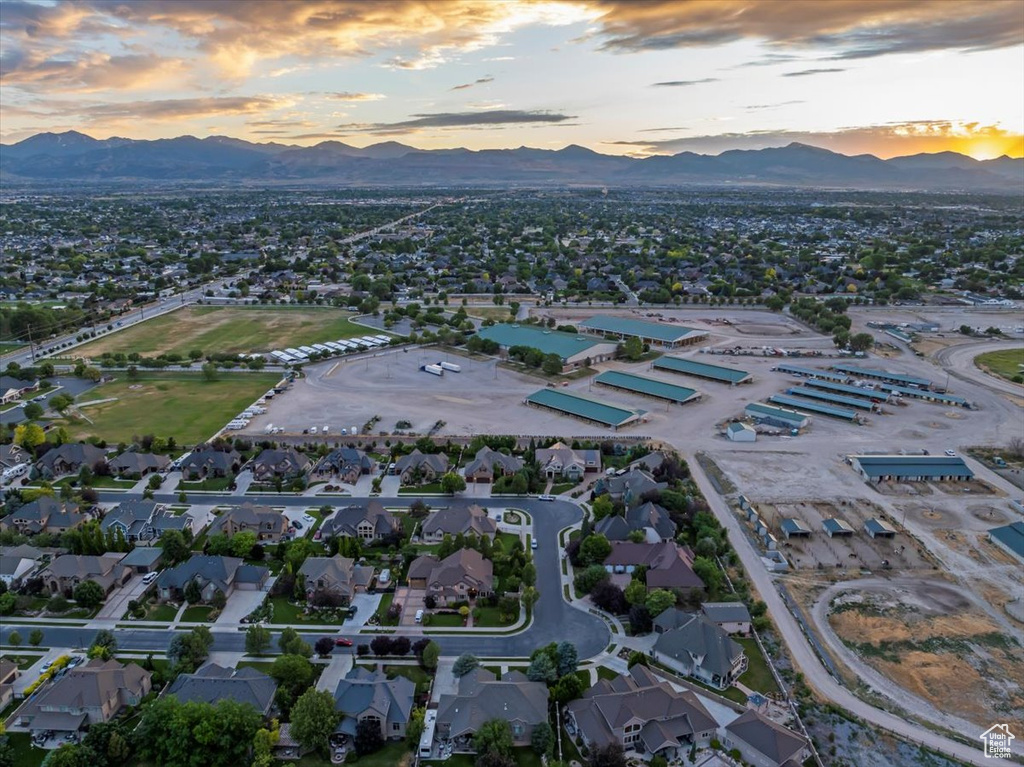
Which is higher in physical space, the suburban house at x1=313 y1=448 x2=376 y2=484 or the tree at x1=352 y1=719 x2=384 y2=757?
the suburban house at x1=313 y1=448 x2=376 y2=484

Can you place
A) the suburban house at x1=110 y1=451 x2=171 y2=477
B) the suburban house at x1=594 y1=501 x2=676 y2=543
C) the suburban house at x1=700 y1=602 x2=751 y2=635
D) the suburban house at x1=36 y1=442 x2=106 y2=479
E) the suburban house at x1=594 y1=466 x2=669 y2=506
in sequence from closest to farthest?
the suburban house at x1=700 y1=602 x2=751 y2=635 < the suburban house at x1=594 y1=501 x2=676 y2=543 < the suburban house at x1=594 y1=466 x2=669 y2=506 < the suburban house at x1=110 y1=451 x2=171 y2=477 < the suburban house at x1=36 y1=442 x2=106 y2=479

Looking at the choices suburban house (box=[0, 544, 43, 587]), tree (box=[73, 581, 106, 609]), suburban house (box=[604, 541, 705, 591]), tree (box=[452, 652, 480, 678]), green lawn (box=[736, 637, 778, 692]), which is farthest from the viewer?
suburban house (box=[0, 544, 43, 587])

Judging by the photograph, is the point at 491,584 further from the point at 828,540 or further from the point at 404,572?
the point at 828,540

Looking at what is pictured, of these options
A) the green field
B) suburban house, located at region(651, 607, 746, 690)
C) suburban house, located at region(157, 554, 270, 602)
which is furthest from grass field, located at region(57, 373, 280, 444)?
the green field

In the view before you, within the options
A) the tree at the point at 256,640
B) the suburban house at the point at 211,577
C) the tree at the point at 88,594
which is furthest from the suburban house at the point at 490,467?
the tree at the point at 88,594

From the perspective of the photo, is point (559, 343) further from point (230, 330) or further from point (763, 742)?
point (763, 742)

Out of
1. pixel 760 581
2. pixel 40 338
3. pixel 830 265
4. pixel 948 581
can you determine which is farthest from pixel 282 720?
pixel 830 265

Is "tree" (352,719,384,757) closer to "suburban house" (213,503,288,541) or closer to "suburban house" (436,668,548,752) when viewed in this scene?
"suburban house" (436,668,548,752)
